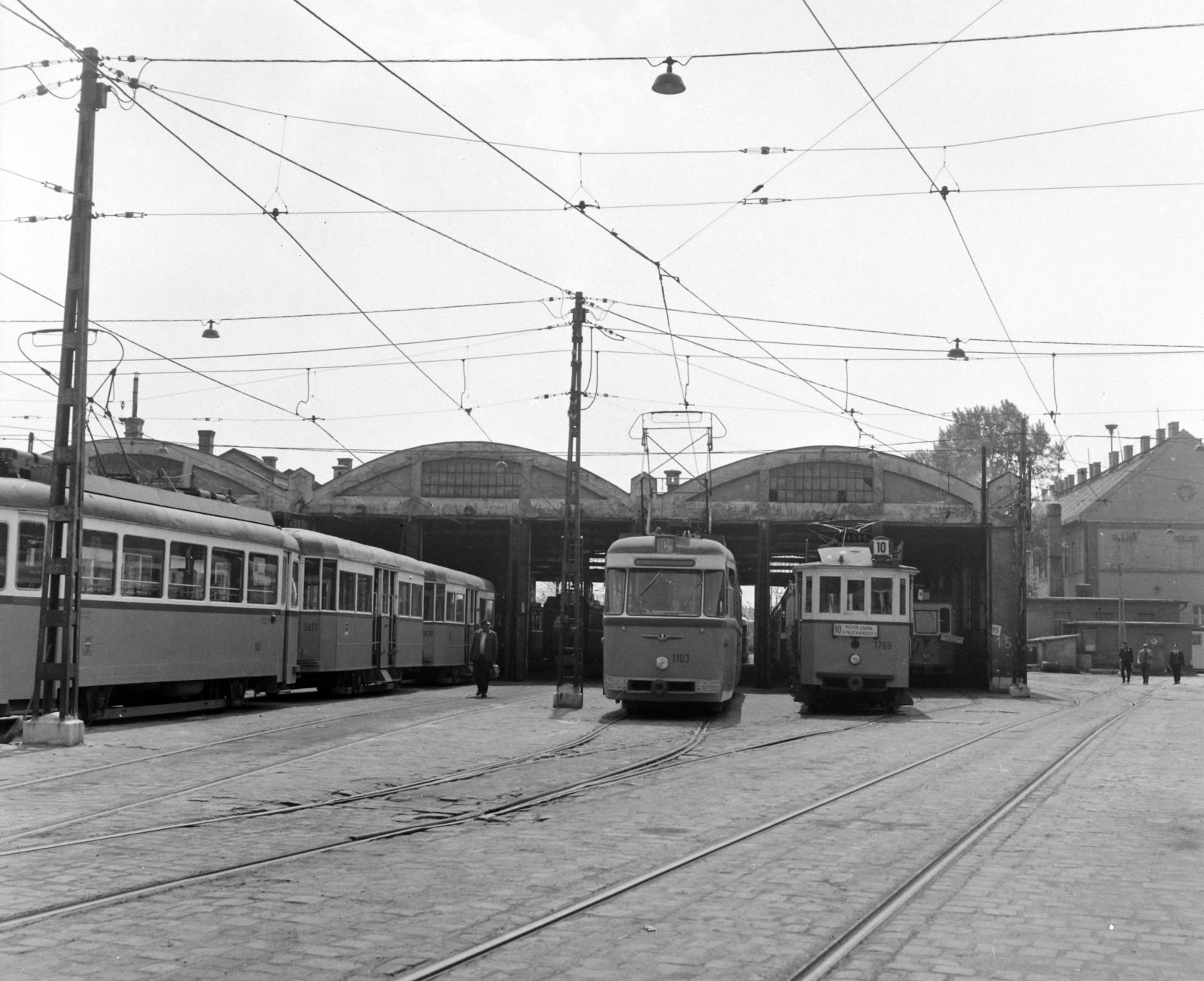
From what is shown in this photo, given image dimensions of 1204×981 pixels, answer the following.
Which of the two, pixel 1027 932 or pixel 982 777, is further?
pixel 982 777

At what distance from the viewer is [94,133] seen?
14.7 metres

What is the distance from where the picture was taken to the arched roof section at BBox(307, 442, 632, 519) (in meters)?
43.3

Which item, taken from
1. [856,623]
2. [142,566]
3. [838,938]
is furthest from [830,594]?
[838,938]

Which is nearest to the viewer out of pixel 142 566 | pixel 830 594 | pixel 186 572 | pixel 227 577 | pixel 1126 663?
pixel 142 566

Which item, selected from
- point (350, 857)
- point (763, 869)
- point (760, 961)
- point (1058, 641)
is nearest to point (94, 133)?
point (350, 857)

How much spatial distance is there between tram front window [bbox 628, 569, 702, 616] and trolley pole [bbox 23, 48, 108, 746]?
27.0 ft

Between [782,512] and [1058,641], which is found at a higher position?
[782,512]

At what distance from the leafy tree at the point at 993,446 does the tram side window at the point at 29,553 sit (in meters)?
50.1

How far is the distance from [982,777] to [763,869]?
606 centimetres

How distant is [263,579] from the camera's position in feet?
66.7

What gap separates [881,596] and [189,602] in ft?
38.0

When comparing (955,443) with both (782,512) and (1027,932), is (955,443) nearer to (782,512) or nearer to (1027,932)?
Result: (782,512)

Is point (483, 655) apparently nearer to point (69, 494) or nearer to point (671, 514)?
point (69, 494)

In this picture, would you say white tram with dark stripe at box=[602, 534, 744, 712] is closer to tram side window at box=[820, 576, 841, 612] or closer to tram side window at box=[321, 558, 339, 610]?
tram side window at box=[820, 576, 841, 612]
